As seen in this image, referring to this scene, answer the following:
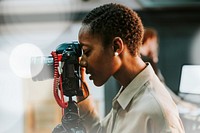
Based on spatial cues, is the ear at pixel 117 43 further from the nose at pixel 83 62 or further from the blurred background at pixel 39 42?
the blurred background at pixel 39 42

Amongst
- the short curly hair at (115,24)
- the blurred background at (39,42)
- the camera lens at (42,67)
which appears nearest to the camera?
the short curly hair at (115,24)

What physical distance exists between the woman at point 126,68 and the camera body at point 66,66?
0.03 m

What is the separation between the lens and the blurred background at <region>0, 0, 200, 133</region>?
1.18 metres

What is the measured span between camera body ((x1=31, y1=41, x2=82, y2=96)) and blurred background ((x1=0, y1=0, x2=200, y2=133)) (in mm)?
166

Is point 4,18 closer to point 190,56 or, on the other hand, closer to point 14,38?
point 14,38

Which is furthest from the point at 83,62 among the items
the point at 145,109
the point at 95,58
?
the point at 145,109

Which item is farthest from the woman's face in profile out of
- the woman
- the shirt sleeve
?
the shirt sleeve

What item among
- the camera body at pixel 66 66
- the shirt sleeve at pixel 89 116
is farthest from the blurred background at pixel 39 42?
the camera body at pixel 66 66

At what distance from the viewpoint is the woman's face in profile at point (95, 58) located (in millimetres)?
865

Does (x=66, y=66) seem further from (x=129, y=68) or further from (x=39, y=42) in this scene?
(x=39, y=42)

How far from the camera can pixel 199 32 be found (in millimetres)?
1474

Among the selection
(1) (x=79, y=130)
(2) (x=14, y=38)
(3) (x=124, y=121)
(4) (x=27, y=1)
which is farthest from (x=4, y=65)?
(3) (x=124, y=121)

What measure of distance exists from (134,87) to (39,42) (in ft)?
1.44

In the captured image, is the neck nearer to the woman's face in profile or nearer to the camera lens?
the woman's face in profile
